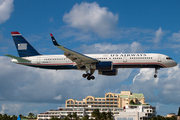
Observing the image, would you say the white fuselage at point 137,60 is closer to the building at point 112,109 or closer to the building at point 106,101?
the building at point 112,109

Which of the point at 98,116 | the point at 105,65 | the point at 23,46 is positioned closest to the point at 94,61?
the point at 105,65

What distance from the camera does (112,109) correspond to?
160000 millimetres

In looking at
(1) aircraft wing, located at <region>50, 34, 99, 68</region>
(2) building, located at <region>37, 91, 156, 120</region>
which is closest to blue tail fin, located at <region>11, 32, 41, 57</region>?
(1) aircraft wing, located at <region>50, 34, 99, 68</region>

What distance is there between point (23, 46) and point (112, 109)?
102635 mm

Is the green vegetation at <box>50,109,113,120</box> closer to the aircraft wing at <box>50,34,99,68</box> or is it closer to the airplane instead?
the airplane

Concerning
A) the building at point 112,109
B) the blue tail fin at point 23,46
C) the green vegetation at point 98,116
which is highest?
the blue tail fin at point 23,46

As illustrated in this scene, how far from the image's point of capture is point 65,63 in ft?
205

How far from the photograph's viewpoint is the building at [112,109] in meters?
129

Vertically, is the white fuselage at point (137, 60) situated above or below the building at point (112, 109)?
above

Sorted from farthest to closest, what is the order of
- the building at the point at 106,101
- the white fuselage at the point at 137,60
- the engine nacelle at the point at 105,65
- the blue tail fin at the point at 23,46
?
the building at the point at 106,101 → the blue tail fin at the point at 23,46 → the white fuselage at the point at 137,60 → the engine nacelle at the point at 105,65

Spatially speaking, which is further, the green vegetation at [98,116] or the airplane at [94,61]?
the green vegetation at [98,116]

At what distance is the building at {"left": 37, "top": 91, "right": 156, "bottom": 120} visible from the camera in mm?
129000

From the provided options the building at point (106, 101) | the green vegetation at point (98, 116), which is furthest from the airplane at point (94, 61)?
the building at point (106, 101)

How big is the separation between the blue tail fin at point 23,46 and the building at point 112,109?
246 feet
